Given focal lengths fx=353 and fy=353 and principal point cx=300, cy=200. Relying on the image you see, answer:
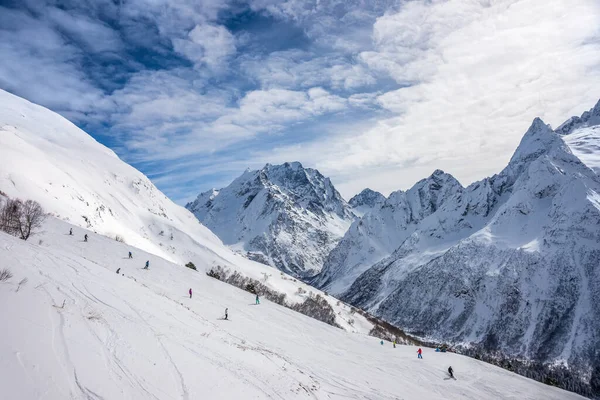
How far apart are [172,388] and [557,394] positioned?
46431 mm

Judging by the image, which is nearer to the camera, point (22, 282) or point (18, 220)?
point (22, 282)

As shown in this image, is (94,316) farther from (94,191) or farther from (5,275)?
(94,191)

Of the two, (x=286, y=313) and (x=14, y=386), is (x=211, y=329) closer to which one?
(x=14, y=386)

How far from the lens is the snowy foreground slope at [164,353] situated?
11336 mm

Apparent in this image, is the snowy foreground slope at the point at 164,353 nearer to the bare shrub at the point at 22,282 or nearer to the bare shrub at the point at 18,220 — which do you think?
the bare shrub at the point at 22,282

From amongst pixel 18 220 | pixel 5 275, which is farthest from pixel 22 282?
pixel 18 220

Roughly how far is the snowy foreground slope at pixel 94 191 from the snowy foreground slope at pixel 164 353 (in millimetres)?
34269

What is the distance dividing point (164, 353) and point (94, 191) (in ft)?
329

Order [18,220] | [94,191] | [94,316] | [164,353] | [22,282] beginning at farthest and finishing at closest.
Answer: [94,191] → [18,220] → [22,282] → [94,316] → [164,353]

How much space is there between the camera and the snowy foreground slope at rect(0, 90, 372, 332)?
235 feet

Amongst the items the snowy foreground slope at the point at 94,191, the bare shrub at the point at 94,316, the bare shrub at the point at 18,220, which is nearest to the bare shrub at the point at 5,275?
the bare shrub at the point at 94,316

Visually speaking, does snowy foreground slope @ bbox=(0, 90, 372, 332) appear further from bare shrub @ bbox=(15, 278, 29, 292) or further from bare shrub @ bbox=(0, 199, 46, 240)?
bare shrub @ bbox=(15, 278, 29, 292)

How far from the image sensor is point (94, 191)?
329 ft

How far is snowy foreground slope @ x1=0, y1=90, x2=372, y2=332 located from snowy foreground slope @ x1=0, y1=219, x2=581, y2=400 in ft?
112
